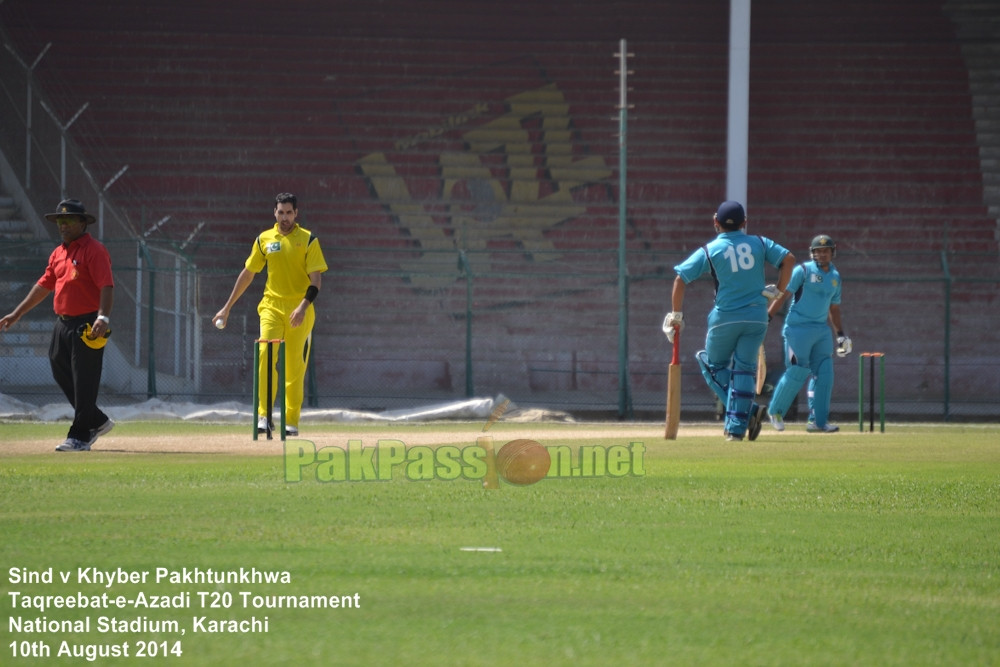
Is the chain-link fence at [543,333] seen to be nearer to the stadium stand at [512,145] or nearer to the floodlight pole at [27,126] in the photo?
the stadium stand at [512,145]

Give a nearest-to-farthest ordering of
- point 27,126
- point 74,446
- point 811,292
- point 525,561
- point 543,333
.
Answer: point 525,561
point 74,446
point 811,292
point 27,126
point 543,333

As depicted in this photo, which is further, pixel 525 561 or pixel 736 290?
pixel 736 290

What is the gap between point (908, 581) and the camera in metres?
5.70

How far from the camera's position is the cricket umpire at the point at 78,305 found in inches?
441

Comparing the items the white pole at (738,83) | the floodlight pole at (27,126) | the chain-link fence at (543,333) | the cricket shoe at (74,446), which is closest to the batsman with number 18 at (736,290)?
the cricket shoe at (74,446)

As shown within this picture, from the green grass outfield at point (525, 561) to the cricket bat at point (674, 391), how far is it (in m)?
1.44

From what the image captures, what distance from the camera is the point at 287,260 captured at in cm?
1267

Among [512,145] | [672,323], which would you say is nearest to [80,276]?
[672,323]

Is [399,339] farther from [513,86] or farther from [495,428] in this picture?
[495,428]

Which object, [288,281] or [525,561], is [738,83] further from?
[525,561]

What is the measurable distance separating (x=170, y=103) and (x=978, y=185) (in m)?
15.0

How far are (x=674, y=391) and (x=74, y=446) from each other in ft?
16.1

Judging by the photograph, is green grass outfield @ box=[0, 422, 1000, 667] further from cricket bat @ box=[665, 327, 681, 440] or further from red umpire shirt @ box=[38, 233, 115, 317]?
cricket bat @ box=[665, 327, 681, 440]

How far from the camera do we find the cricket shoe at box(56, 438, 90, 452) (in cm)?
1145
